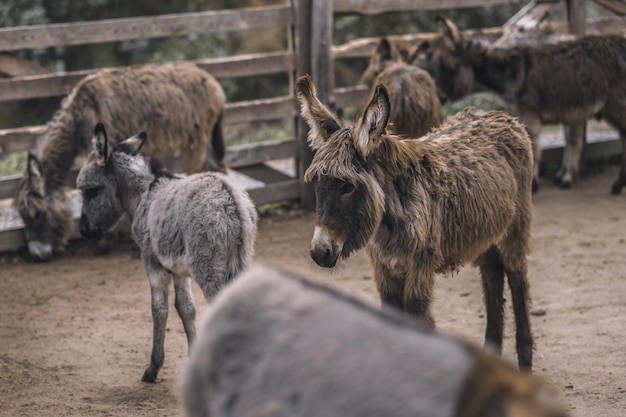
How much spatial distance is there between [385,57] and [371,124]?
5136 mm

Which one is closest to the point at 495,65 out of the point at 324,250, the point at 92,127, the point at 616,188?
the point at 616,188

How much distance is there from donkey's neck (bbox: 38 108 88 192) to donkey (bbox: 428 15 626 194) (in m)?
4.23

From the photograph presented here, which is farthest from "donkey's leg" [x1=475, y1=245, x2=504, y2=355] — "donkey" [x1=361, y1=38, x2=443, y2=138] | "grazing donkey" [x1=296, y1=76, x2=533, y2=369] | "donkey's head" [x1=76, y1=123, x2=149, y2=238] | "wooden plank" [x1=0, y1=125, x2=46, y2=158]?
"wooden plank" [x1=0, y1=125, x2=46, y2=158]

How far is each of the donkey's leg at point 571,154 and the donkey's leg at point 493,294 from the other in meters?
5.39

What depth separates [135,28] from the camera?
8867mm

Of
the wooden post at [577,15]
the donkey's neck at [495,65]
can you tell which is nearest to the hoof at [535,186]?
the donkey's neck at [495,65]

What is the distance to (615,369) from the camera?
5.46m

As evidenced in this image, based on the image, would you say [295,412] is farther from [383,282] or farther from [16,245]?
[16,245]

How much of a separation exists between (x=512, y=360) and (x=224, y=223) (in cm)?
210

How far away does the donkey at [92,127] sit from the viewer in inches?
329

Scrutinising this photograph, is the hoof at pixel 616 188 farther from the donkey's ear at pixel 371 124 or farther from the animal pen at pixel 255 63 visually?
the donkey's ear at pixel 371 124

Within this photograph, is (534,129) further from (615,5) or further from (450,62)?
(615,5)

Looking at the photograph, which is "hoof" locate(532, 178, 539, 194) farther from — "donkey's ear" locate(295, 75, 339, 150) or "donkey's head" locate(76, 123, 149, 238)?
"donkey's ear" locate(295, 75, 339, 150)

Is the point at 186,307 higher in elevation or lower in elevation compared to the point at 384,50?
lower
